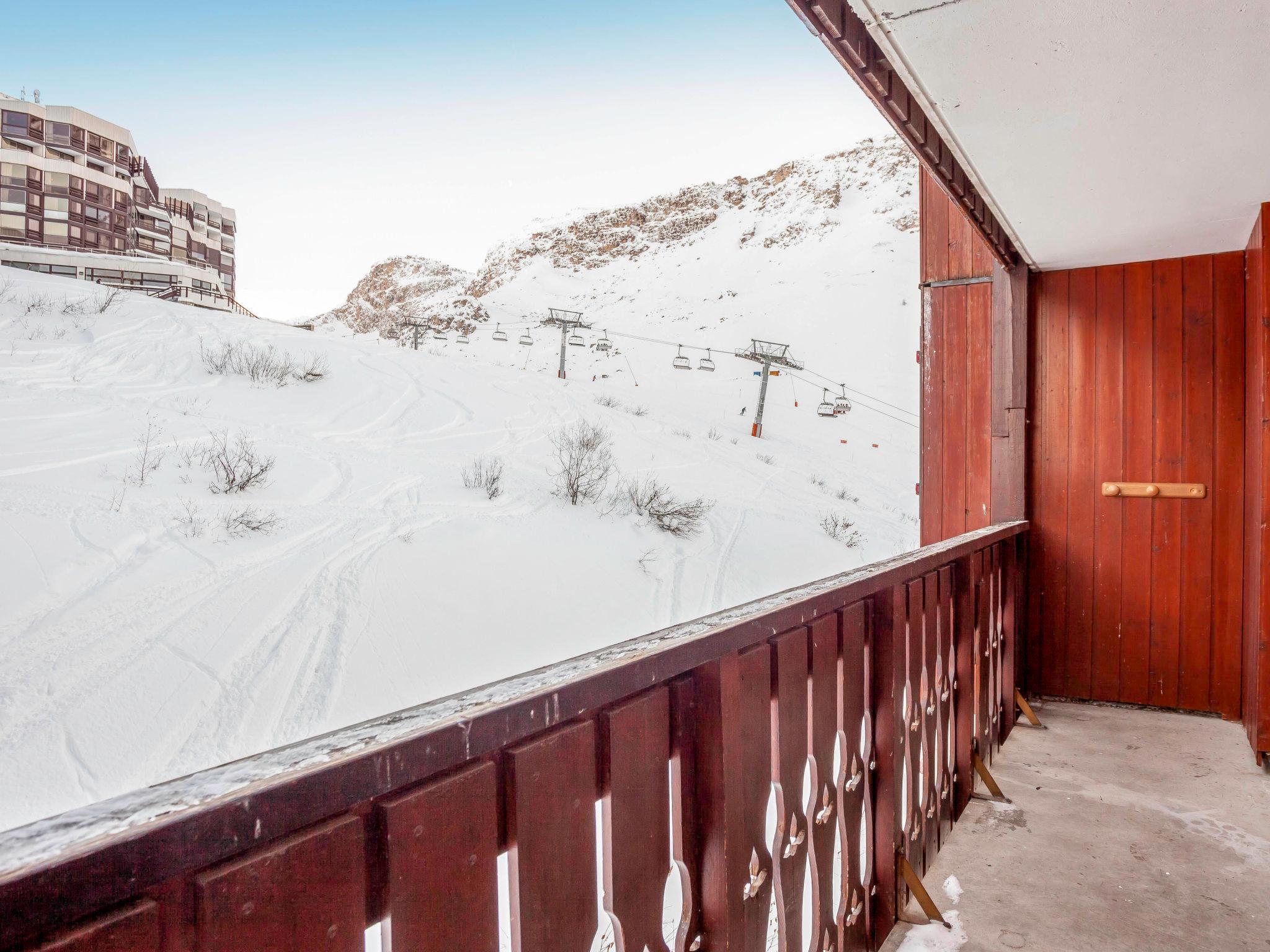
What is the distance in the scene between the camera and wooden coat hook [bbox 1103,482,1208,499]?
3254mm

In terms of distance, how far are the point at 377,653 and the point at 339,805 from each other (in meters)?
4.79

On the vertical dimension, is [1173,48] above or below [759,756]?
above

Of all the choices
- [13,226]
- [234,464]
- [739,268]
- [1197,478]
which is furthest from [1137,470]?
[13,226]

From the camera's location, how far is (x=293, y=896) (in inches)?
20.1

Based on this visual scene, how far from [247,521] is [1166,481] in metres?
6.77

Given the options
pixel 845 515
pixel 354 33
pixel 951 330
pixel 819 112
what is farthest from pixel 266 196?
pixel 951 330

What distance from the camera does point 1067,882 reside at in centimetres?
193

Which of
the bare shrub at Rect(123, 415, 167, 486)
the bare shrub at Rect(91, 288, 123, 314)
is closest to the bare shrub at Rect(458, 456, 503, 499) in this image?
the bare shrub at Rect(123, 415, 167, 486)

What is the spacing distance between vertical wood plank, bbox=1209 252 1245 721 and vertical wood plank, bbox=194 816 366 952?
13.1 feet

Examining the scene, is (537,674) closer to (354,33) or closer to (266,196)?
(354,33)

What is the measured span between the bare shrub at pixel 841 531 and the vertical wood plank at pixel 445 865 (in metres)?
9.53

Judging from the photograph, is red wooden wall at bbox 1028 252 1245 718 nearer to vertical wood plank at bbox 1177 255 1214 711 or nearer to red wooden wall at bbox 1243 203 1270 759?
vertical wood plank at bbox 1177 255 1214 711

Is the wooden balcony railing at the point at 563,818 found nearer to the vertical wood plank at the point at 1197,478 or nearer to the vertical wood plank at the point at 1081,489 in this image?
the vertical wood plank at the point at 1081,489

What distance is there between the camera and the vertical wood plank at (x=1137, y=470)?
11.0ft
